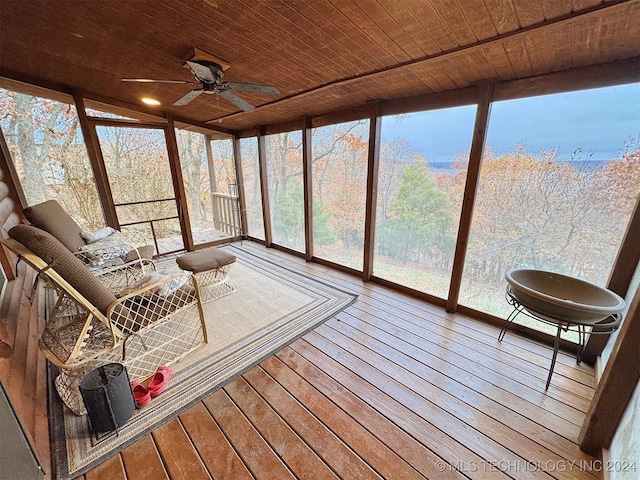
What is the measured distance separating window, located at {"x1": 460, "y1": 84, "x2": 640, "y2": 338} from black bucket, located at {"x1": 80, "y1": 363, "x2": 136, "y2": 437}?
10.1 feet

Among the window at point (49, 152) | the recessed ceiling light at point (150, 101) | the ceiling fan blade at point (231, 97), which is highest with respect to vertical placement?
the recessed ceiling light at point (150, 101)

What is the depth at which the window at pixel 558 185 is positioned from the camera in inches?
69.3

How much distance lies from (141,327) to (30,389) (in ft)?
1.99

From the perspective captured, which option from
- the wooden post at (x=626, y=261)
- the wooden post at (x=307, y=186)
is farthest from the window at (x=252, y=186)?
the wooden post at (x=626, y=261)

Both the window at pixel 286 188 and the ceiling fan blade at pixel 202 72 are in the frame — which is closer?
the ceiling fan blade at pixel 202 72

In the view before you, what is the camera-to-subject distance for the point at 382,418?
5.16ft

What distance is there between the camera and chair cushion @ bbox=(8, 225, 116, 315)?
1.30 meters

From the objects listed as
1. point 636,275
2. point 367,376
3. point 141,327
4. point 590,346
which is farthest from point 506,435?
point 141,327

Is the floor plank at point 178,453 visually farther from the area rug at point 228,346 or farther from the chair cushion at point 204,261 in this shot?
the chair cushion at point 204,261

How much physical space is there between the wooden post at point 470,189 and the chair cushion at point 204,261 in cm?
259

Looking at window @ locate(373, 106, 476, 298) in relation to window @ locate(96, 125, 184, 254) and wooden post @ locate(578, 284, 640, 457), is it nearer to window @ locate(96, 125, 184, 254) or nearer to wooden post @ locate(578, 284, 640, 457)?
wooden post @ locate(578, 284, 640, 457)

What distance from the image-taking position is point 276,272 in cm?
382

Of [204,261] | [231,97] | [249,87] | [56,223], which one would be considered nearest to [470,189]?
[249,87]

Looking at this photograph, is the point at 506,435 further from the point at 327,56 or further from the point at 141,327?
the point at 327,56
